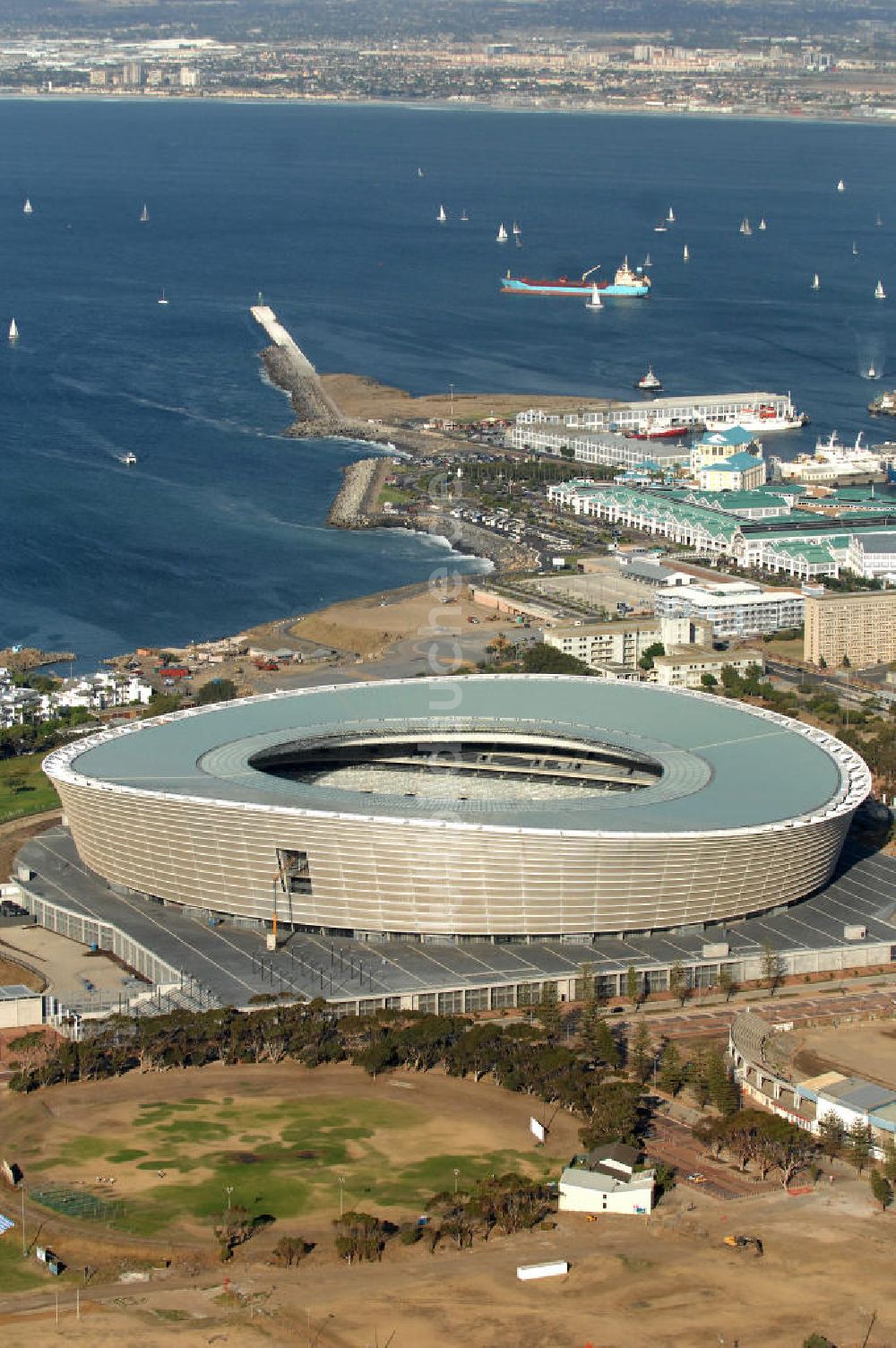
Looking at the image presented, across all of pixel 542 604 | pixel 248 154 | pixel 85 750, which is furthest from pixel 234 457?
pixel 248 154

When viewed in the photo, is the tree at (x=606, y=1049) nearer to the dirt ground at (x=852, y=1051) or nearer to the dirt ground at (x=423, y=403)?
the dirt ground at (x=852, y=1051)

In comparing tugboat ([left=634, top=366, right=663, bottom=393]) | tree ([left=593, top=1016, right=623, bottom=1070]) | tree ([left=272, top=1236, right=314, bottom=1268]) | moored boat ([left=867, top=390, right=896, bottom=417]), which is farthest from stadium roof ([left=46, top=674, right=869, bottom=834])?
tugboat ([left=634, top=366, right=663, bottom=393])

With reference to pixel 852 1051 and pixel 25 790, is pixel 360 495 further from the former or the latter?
pixel 852 1051

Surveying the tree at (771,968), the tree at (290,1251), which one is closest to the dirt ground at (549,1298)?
the tree at (290,1251)

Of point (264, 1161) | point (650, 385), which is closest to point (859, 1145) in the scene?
point (264, 1161)

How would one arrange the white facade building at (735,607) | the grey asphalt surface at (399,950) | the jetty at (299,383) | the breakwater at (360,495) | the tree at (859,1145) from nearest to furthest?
the tree at (859,1145) → the grey asphalt surface at (399,950) → the white facade building at (735,607) → the breakwater at (360,495) → the jetty at (299,383)

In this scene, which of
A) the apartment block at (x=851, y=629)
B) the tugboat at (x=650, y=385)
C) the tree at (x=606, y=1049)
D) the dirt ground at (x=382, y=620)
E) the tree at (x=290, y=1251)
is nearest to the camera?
the tree at (x=290, y=1251)

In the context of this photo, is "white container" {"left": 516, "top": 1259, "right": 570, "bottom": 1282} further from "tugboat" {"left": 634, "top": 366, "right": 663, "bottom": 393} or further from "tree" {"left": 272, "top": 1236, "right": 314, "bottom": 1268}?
"tugboat" {"left": 634, "top": 366, "right": 663, "bottom": 393}
